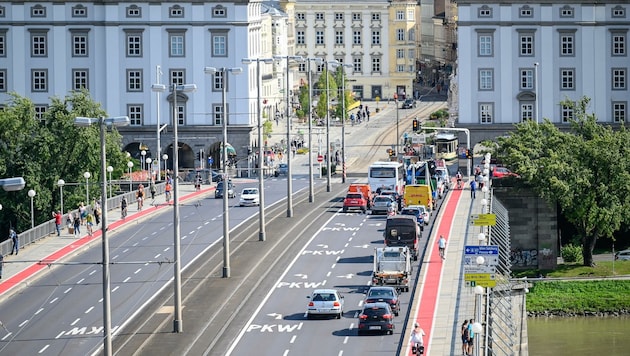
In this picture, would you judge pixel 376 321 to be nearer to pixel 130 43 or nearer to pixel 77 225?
pixel 77 225

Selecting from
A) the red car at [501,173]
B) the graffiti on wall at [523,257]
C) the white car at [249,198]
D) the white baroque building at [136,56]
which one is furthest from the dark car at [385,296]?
the white baroque building at [136,56]

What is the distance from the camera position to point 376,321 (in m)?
86.1

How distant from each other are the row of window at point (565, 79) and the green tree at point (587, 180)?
24.1 metres

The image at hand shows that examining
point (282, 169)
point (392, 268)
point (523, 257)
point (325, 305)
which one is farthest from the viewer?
point (282, 169)

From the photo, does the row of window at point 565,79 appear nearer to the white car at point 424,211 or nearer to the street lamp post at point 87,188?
the white car at point 424,211

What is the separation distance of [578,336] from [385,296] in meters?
30.9

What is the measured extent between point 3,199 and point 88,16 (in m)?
38.5

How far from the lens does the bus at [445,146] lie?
172000 mm

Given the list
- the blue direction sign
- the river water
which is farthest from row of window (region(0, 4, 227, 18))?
the blue direction sign

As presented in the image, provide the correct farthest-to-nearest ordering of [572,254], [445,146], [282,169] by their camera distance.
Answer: [445,146] → [282,169] → [572,254]

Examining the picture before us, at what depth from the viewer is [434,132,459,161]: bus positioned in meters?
172

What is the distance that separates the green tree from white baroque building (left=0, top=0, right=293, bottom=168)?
35.2m

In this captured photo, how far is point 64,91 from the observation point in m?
165

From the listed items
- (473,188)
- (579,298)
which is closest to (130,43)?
(473,188)
